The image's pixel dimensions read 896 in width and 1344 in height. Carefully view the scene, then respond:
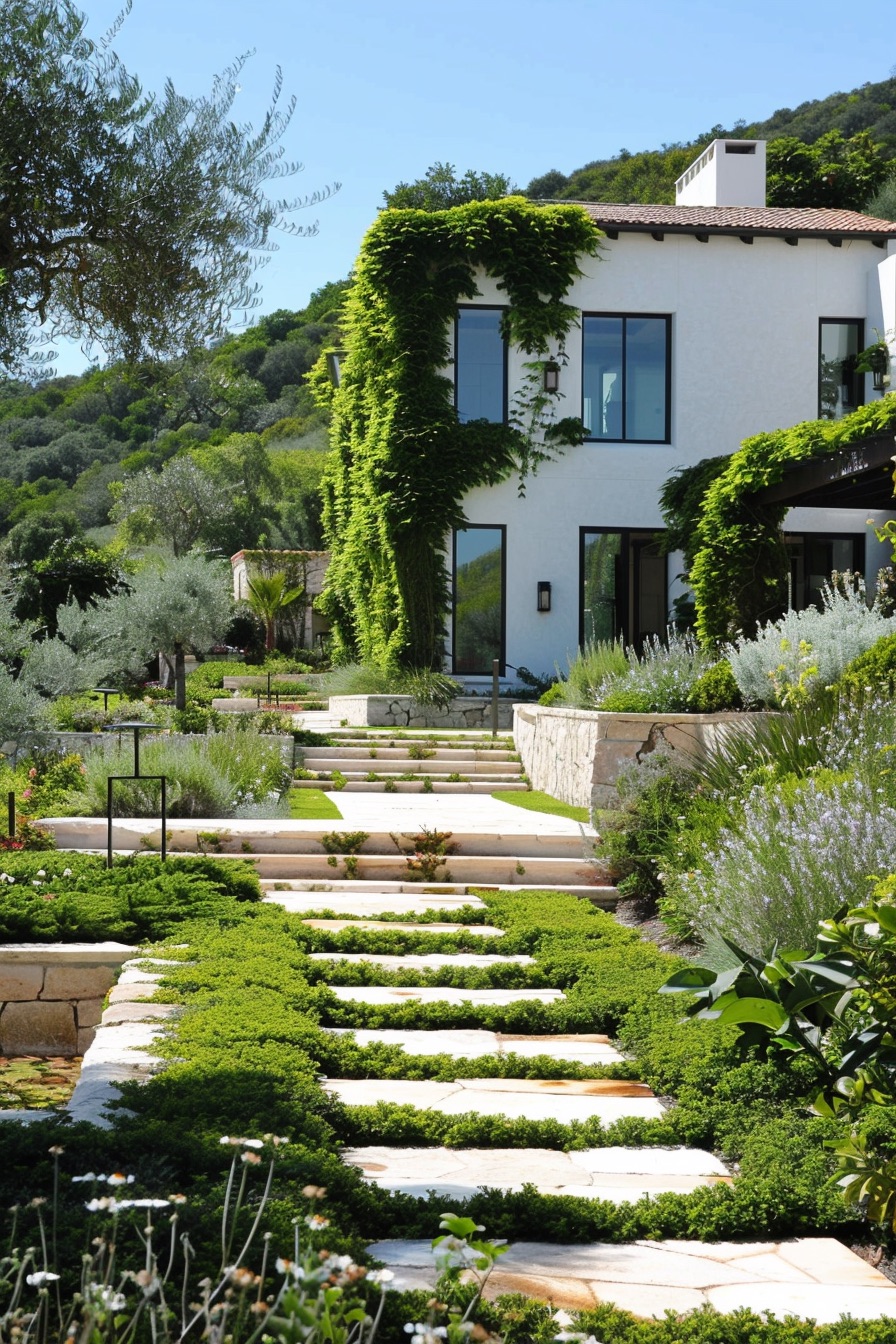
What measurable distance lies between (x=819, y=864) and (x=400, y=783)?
24.7 ft

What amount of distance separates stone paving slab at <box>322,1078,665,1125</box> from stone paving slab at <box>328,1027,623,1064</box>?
0.78 ft

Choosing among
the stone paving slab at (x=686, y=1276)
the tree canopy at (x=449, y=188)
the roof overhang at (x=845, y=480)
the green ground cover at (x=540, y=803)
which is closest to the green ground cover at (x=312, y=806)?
the green ground cover at (x=540, y=803)

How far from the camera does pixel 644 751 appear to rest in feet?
34.6

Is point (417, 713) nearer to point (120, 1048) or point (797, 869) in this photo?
point (797, 869)

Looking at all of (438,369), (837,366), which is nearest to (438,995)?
(438,369)

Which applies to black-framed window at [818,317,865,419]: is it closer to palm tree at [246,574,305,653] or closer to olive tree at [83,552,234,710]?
olive tree at [83,552,234,710]

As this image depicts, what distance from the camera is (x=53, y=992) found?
6.02 m

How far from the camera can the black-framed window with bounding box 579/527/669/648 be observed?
18188 mm

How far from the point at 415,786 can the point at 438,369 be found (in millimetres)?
7692

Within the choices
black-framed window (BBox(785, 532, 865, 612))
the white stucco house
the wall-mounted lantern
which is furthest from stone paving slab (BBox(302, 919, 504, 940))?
the wall-mounted lantern

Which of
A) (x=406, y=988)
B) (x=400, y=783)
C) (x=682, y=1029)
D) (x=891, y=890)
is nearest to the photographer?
(x=891, y=890)

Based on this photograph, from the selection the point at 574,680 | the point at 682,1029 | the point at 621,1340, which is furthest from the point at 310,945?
the point at 574,680

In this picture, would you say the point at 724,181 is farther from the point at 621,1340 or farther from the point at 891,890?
the point at 621,1340

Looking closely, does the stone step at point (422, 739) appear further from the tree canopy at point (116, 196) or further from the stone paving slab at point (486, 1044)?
the stone paving slab at point (486, 1044)
